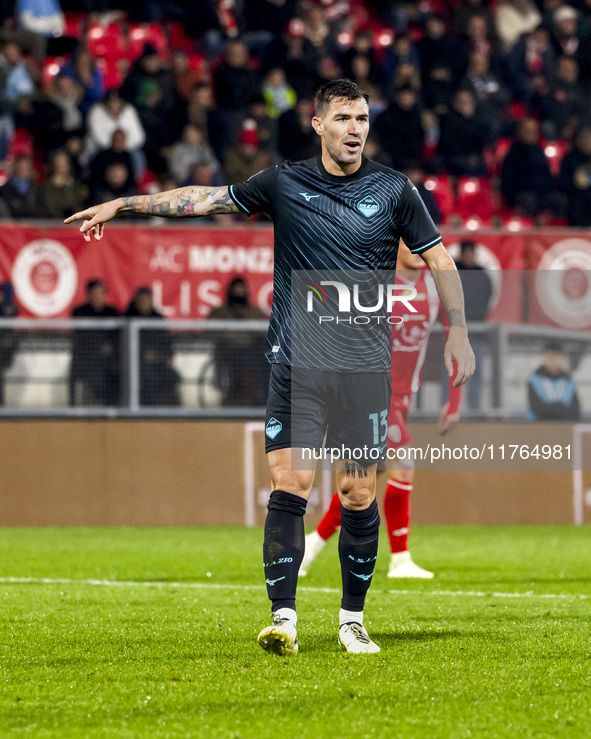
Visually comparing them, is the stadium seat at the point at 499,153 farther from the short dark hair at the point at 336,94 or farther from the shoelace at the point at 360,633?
the shoelace at the point at 360,633

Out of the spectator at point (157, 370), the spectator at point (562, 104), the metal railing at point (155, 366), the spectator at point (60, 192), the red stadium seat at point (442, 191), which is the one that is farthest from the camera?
the spectator at point (562, 104)

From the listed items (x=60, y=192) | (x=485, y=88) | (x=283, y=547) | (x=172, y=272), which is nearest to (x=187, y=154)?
(x=60, y=192)

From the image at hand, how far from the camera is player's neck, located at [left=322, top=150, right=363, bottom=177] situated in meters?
5.13

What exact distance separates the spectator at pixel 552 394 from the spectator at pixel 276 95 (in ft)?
18.8

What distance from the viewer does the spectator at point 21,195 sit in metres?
13.7

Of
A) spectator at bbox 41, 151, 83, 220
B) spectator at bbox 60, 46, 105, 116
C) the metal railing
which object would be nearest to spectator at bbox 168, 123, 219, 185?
spectator at bbox 60, 46, 105, 116

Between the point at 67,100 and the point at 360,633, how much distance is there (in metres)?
11.6

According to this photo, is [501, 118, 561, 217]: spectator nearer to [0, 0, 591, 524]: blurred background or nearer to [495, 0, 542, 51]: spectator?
[0, 0, 591, 524]: blurred background

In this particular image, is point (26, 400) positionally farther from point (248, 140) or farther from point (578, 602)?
point (578, 602)

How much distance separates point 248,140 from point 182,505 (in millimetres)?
5545

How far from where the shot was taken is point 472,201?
16312mm

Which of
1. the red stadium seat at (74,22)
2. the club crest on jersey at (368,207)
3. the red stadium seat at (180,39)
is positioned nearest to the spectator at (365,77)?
the red stadium seat at (180,39)

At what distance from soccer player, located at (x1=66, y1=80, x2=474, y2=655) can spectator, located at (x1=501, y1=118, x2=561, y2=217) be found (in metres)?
11.4

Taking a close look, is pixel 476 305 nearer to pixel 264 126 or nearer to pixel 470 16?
pixel 264 126
